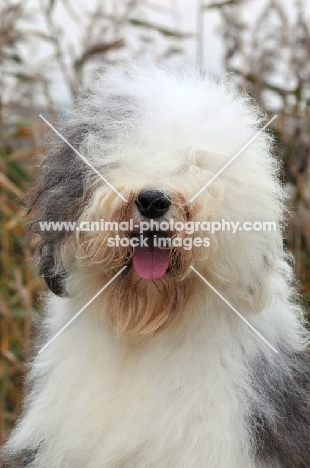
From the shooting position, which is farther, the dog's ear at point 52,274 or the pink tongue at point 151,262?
the dog's ear at point 52,274

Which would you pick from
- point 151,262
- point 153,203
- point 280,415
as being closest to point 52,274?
point 151,262

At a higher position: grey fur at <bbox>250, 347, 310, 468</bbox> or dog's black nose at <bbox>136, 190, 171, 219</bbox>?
dog's black nose at <bbox>136, 190, 171, 219</bbox>

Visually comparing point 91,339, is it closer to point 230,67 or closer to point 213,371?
point 213,371

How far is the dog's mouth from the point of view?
5.47 feet

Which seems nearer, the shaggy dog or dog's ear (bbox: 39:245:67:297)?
the shaggy dog

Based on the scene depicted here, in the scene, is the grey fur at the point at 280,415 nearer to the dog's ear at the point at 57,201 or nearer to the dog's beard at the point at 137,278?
the dog's beard at the point at 137,278

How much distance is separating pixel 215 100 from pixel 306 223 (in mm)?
1324

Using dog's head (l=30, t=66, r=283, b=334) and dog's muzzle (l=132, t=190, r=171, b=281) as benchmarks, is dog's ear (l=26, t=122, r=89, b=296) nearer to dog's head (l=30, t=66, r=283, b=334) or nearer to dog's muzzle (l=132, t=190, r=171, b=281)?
dog's head (l=30, t=66, r=283, b=334)

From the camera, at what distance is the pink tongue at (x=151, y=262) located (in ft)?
5.49

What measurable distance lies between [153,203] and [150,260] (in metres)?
0.17

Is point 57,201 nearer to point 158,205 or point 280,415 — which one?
point 158,205

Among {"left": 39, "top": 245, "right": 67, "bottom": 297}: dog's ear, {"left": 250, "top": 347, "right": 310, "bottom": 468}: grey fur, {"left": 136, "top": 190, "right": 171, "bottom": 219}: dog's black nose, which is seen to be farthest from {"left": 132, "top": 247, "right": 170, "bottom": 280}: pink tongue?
{"left": 250, "top": 347, "right": 310, "bottom": 468}: grey fur

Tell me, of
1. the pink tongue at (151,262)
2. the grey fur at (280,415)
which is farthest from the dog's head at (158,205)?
the grey fur at (280,415)

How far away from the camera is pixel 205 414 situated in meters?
1.72
